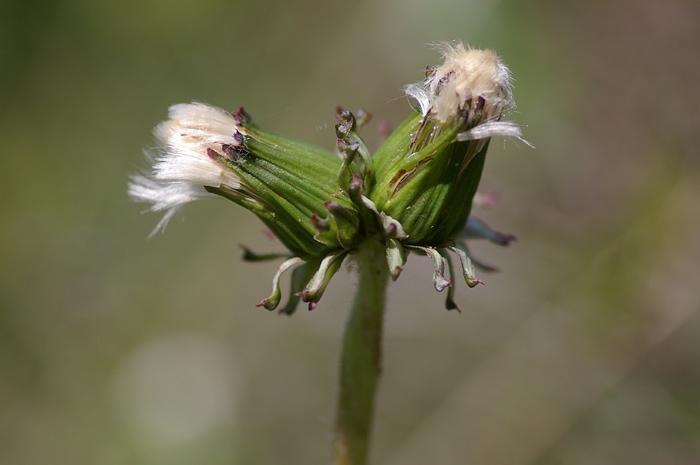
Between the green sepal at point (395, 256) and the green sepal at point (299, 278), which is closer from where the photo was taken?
the green sepal at point (395, 256)

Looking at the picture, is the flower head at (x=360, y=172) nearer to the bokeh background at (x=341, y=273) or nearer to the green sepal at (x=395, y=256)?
the green sepal at (x=395, y=256)

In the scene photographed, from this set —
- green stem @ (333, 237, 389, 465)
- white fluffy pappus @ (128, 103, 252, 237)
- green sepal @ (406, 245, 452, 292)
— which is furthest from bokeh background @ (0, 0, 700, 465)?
green sepal @ (406, 245, 452, 292)

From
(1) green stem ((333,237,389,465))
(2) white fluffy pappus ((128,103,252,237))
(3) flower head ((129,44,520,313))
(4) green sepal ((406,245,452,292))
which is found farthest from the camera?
(1) green stem ((333,237,389,465))

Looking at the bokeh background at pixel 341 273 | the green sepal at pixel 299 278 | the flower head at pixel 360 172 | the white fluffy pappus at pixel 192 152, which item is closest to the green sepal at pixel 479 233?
the flower head at pixel 360 172

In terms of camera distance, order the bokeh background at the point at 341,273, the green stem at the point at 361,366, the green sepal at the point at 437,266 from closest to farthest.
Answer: the green sepal at the point at 437,266
the green stem at the point at 361,366
the bokeh background at the point at 341,273


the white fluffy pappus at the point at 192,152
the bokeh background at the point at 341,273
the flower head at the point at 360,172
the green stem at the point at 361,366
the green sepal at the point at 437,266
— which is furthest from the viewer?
the bokeh background at the point at 341,273

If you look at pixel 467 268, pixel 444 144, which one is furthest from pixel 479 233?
pixel 444 144

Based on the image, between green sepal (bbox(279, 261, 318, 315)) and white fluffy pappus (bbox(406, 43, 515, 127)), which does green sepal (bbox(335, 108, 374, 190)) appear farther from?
green sepal (bbox(279, 261, 318, 315))
